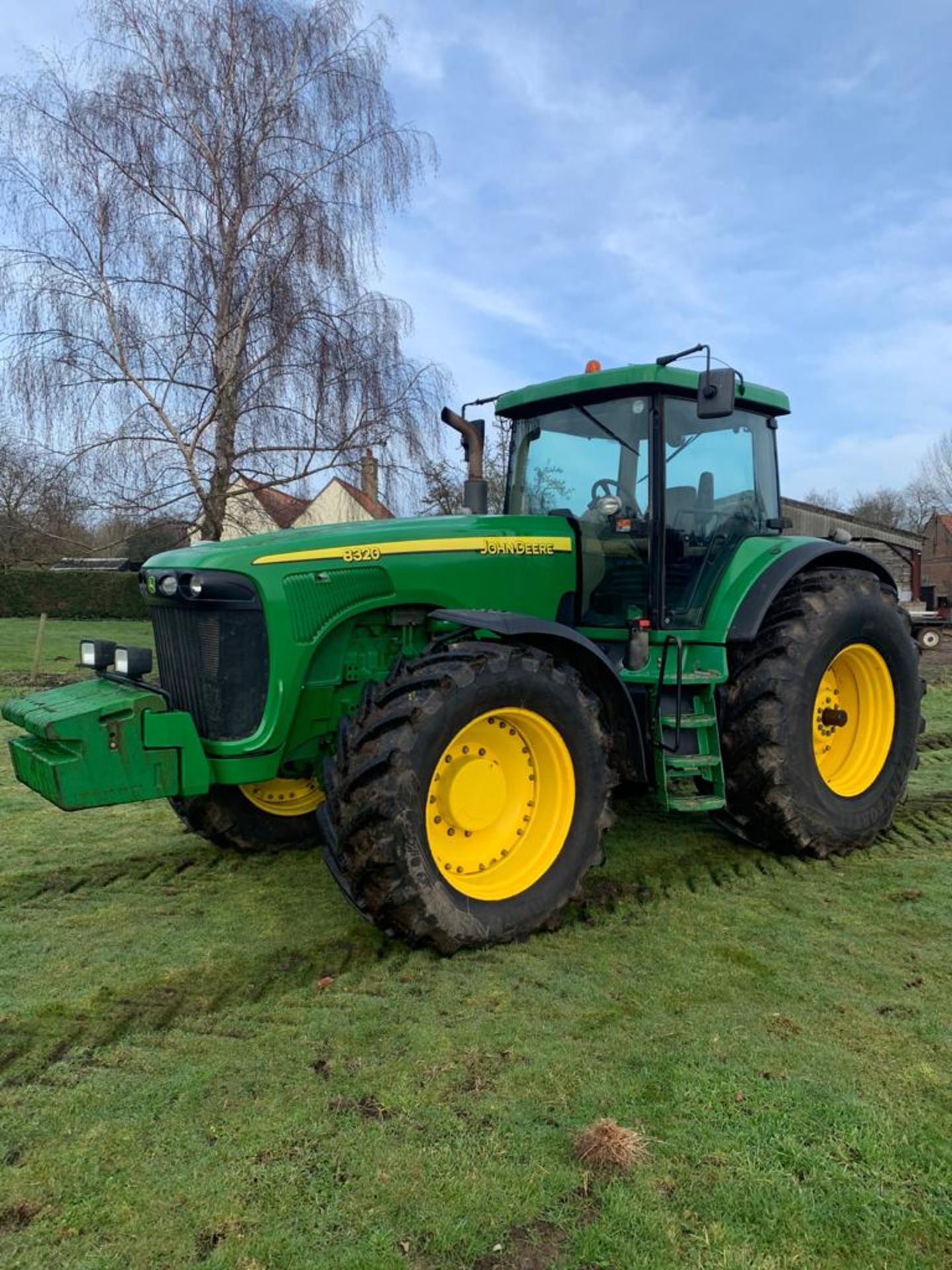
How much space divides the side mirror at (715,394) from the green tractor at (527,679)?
0.03 ft

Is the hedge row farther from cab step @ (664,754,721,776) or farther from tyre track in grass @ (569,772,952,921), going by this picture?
cab step @ (664,754,721,776)

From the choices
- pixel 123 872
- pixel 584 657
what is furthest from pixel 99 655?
pixel 584 657

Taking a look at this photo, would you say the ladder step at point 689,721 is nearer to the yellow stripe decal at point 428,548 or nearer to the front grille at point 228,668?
the yellow stripe decal at point 428,548

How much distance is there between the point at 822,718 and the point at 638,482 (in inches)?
63.7

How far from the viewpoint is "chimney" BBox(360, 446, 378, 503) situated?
12.6 meters

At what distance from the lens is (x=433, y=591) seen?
154 inches

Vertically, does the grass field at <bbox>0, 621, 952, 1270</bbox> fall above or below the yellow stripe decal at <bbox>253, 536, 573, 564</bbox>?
below

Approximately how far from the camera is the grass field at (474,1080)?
197cm

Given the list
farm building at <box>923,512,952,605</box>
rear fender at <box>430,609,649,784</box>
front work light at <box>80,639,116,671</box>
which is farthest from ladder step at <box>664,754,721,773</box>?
farm building at <box>923,512,952,605</box>

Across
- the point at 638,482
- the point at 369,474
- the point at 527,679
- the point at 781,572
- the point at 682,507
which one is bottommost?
the point at 527,679

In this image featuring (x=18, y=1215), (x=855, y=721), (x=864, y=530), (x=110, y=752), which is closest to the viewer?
(x=18, y=1215)

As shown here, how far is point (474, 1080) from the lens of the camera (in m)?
2.53

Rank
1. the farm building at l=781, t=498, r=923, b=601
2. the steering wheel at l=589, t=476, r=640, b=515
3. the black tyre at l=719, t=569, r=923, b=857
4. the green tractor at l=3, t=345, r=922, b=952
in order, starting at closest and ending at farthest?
the green tractor at l=3, t=345, r=922, b=952
the black tyre at l=719, t=569, r=923, b=857
the steering wheel at l=589, t=476, r=640, b=515
the farm building at l=781, t=498, r=923, b=601

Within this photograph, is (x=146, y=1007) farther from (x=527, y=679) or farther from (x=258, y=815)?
(x=527, y=679)
